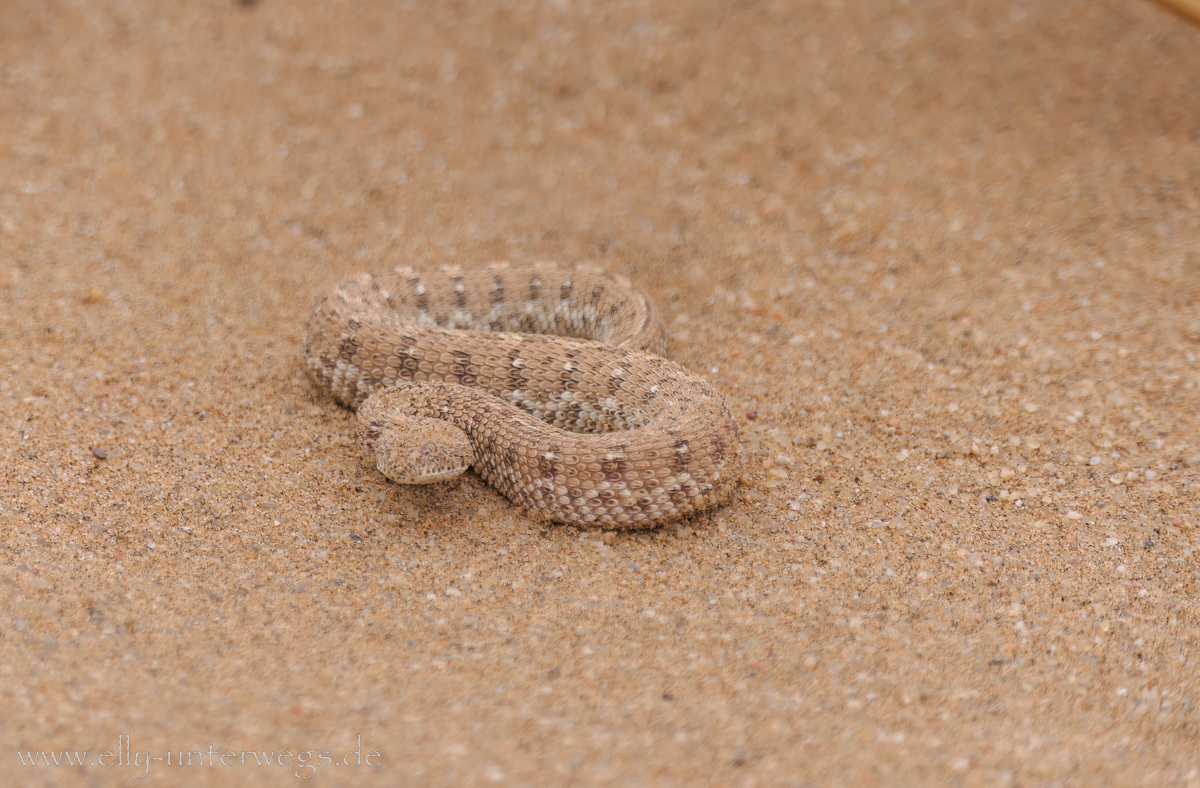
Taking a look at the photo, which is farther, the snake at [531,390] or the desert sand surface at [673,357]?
the snake at [531,390]

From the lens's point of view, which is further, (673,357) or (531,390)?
(673,357)

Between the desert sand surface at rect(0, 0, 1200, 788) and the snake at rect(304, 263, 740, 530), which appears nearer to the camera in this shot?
the desert sand surface at rect(0, 0, 1200, 788)

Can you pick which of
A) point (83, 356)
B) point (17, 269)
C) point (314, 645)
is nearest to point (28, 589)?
point (314, 645)

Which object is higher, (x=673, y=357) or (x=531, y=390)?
(x=531, y=390)
